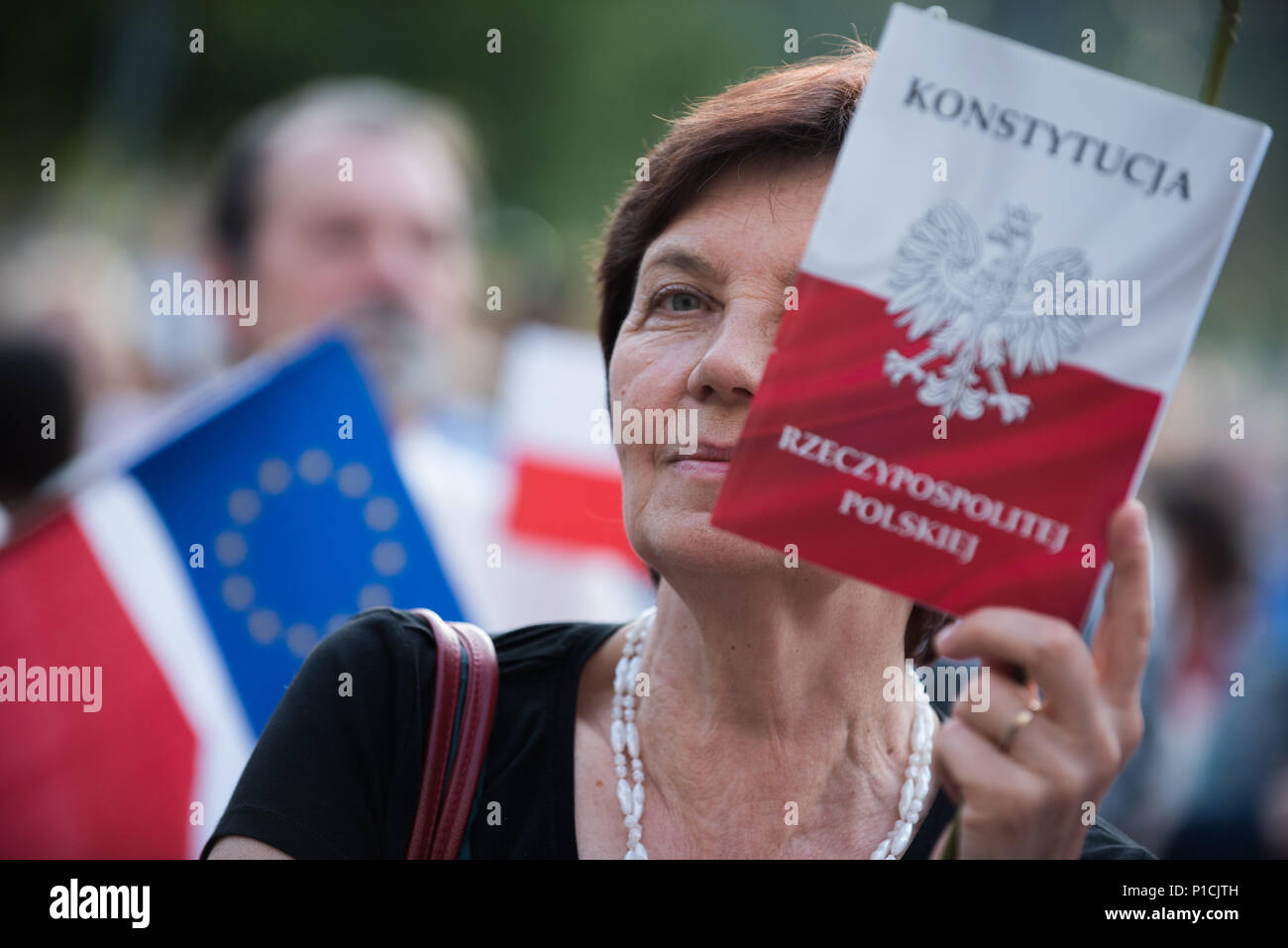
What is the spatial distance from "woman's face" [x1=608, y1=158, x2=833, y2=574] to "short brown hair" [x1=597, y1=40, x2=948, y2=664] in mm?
28

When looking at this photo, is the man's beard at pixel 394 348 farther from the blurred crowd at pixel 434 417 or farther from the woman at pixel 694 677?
the woman at pixel 694 677

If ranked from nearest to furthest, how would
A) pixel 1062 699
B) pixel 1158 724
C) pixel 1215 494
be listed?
pixel 1062 699
pixel 1158 724
pixel 1215 494

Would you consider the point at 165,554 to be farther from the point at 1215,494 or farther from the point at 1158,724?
the point at 1215,494

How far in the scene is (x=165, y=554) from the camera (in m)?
3.25

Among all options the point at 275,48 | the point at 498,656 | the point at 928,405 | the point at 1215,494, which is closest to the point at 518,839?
the point at 498,656

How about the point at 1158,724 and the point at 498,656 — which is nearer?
the point at 498,656

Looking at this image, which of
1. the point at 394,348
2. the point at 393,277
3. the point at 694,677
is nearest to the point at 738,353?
the point at 694,677

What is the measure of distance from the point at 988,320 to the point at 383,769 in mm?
1043

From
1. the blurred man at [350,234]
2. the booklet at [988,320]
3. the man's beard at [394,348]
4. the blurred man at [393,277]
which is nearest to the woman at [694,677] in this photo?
the booklet at [988,320]

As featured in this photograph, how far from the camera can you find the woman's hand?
161cm

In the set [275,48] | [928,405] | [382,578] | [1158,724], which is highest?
[275,48]

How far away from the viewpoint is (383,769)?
6.58 feet
